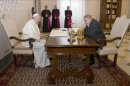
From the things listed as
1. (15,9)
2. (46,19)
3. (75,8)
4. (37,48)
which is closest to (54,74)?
(37,48)

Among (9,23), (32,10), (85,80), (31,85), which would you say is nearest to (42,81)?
(31,85)

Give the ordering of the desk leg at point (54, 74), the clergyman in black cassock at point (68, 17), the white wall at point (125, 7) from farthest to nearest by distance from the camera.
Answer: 1. the white wall at point (125, 7)
2. the clergyman in black cassock at point (68, 17)
3. the desk leg at point (54, 74)

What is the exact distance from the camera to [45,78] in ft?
11.2

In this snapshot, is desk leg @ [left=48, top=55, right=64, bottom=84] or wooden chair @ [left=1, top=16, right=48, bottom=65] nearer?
desk leg @ [left=48, top=55, right=64, bottom=84]

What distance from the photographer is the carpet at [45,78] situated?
321 centimetres

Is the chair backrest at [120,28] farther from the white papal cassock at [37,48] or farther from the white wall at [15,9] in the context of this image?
the white wall at [15,9]

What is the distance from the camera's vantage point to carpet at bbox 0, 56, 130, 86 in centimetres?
321

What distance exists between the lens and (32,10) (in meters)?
7.58

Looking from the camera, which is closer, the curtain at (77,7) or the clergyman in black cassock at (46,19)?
the clergyman in black cassock at (46,19)

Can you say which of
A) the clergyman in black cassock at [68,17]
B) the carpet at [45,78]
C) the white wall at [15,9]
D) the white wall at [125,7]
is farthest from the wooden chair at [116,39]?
the white wall at [125,7]

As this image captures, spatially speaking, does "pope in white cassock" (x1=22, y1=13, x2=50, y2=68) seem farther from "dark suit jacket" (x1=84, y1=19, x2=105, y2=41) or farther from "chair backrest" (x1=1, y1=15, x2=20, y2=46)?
"dark suit jacket" (x1=84, y1=19, x2=105, y2=41)

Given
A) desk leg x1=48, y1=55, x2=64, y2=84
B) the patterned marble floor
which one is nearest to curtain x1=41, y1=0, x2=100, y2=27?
the patterned marble floor

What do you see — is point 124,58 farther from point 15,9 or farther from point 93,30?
point 15,9

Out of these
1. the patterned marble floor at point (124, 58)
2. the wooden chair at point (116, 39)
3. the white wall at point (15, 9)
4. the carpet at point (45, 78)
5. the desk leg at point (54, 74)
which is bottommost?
the carpet at point (45, 78)
